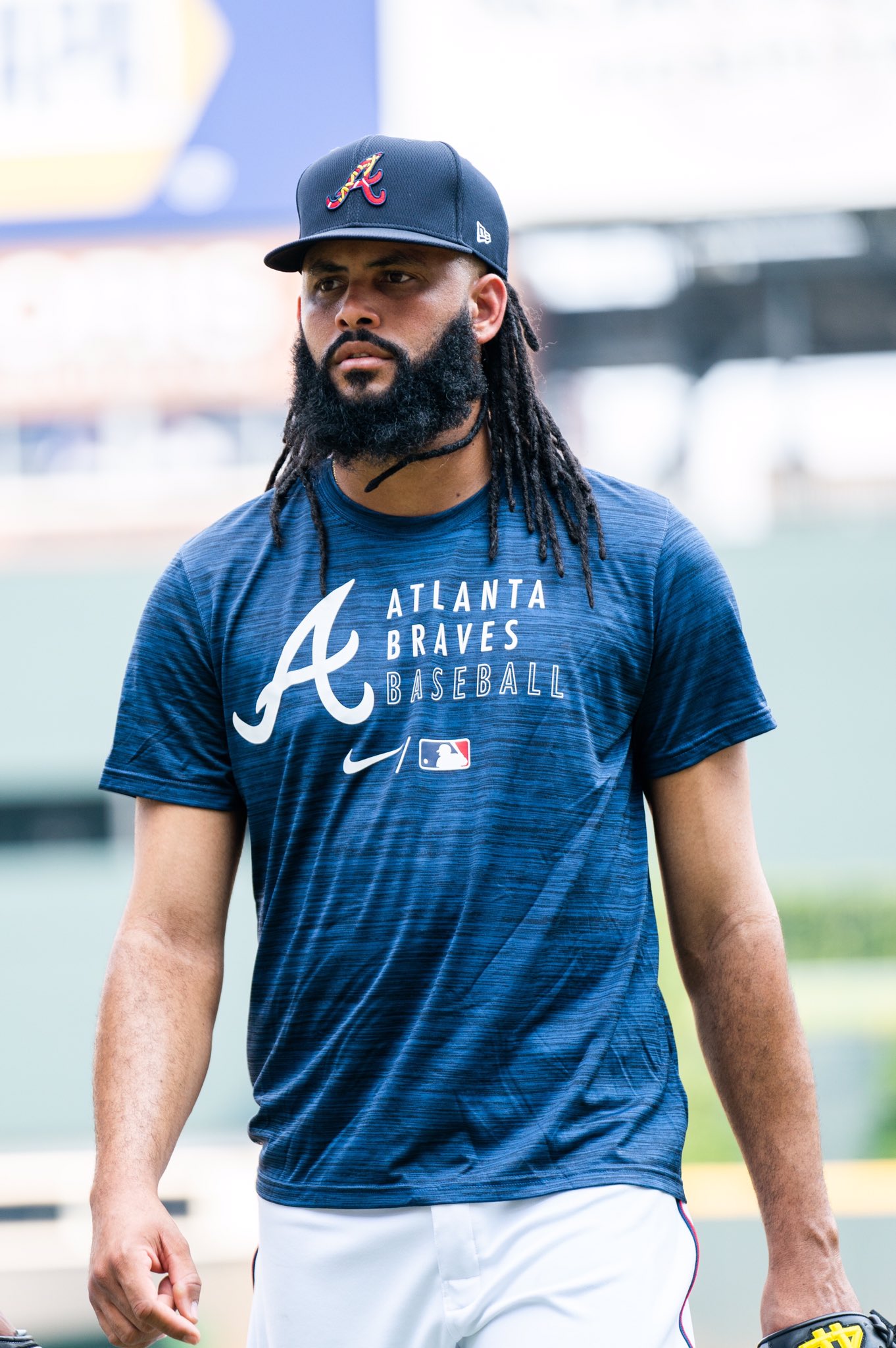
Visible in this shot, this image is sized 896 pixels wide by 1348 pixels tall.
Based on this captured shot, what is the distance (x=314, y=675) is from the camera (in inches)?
102

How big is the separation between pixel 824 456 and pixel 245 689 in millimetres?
11790

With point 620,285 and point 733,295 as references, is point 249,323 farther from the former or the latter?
point 733,295

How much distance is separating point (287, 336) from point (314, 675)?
420 inches

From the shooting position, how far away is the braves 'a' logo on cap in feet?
8.70

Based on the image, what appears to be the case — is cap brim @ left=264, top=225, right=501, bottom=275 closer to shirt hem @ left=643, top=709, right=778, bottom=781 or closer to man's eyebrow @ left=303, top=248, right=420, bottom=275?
man's eyebrow @ left=303, top=248, right=420, bottom=275

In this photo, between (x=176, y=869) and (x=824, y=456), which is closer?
(x=176, y=869)

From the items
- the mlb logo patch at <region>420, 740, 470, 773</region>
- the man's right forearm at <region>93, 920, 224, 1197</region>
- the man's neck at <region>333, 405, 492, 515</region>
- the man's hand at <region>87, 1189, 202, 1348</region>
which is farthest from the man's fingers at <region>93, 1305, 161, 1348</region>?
the man's neck at <region>333, 405, 492, 515</region>

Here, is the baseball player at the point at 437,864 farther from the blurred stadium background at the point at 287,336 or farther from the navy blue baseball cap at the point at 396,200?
the blurred stadium background at the point at 287,336

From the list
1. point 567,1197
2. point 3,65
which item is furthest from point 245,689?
point 3,65

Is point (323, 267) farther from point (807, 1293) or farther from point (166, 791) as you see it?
point (807, 1293)

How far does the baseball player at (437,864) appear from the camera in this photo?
243 cm

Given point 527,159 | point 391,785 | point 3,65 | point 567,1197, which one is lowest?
point 567,1197

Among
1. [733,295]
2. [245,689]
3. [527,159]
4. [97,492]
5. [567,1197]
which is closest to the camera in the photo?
[567,1197]

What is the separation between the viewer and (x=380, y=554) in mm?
2695
